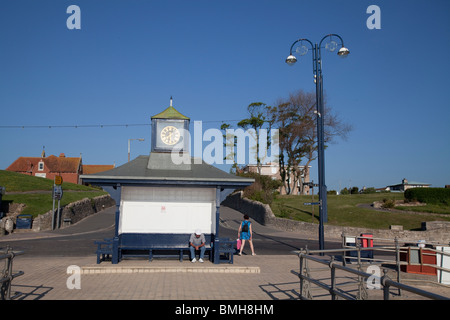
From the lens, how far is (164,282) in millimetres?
9680

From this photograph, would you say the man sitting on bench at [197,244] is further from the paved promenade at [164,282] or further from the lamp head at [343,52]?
the lamp head at [343,52]

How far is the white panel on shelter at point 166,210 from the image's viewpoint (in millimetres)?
12945

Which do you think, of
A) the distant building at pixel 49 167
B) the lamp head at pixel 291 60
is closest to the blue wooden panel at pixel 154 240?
the lamp head at pixel 291 60

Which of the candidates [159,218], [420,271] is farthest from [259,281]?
[420,271]

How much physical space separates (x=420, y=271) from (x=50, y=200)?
32506mm

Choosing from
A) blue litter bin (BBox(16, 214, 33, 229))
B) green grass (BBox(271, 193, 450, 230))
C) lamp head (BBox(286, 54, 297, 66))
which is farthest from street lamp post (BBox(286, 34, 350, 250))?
blue litter bin (BBox(16, 214, 33, 229))

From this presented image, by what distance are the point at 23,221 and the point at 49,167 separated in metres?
56.9

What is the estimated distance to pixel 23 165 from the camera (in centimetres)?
7719

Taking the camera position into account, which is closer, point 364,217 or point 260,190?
point 364,217

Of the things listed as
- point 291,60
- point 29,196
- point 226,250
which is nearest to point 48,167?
point 29,196

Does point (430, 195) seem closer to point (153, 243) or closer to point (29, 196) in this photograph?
point (153, 243)
